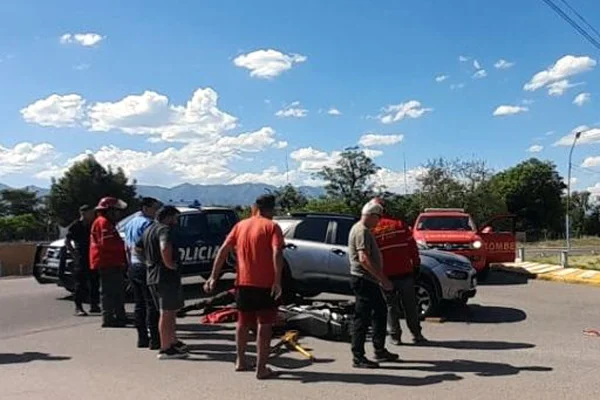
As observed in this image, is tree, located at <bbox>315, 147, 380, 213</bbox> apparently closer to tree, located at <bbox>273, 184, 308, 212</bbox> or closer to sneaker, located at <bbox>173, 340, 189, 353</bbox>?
tree, located at <bbox>273, 184, 308, 212</bbox>

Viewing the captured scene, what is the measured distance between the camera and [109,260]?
34.2ft

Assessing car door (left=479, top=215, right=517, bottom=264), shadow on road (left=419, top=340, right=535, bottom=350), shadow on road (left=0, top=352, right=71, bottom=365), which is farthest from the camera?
car door (left=479, top=215, right=517, bottom=264)

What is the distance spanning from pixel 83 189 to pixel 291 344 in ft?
214

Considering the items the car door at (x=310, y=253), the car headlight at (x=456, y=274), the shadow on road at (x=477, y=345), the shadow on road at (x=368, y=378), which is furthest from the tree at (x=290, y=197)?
the shadow on road at (x=368, y=378)

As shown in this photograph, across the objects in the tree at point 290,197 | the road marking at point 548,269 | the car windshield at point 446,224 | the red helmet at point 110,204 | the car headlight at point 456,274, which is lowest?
the road marking at point 548,269

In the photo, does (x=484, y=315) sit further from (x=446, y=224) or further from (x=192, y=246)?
(x=446, y=224)

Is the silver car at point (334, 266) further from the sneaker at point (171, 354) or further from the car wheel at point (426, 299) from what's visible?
the sneaker at point (171, 354)

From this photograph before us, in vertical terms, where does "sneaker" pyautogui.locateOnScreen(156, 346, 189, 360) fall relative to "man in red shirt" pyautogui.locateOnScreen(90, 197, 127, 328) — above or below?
below

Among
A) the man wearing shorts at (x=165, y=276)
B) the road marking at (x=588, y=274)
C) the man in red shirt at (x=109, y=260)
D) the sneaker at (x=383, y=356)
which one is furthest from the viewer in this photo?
the road marking at (x=588, y=274)

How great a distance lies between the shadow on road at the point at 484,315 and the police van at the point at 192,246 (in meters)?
4.51

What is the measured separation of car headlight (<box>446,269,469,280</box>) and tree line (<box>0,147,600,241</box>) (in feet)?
60.1

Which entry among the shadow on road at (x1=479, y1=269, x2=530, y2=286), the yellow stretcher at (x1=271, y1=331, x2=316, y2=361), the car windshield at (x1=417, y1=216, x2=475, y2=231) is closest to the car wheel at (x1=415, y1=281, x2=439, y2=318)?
the yellow stretcher at (x1=271, y1=331, x2=316, y2=361)

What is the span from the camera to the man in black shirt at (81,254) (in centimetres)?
1206

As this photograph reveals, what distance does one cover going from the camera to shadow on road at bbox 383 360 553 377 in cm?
747
